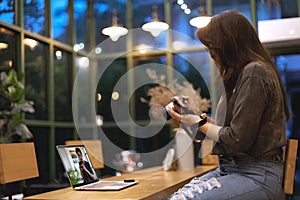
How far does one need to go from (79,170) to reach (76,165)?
0.03 metres

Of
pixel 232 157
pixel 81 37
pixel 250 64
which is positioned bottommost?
pixel 232 157

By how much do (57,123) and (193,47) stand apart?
212 centimetres

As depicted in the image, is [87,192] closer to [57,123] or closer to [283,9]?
[57,123]

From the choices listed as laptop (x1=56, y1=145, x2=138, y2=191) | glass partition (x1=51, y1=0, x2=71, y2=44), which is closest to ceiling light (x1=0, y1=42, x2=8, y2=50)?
glass partition (x1=51, y1=0, x2=71, y2=44)

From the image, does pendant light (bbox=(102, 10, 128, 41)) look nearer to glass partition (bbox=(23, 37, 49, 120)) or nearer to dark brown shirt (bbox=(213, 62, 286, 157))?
dark brown shirt (bbox=(213, 62, 286, 157))

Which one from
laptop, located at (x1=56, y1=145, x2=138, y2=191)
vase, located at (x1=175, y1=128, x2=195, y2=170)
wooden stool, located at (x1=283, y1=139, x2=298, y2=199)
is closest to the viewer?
laptop, located at (x1=56, y1=145, x2=138, y2=191)

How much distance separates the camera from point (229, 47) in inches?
55.5

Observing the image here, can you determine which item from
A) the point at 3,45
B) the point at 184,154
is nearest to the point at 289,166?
the point at 184,154

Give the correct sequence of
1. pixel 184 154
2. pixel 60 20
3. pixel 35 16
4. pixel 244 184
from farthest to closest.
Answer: pixel 60 20
pixel 35 16
pixel 184 154
pixel 244 184

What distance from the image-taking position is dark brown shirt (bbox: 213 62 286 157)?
1.28m

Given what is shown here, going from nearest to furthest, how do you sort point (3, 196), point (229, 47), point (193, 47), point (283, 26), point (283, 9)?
point (229, 47) < point (3, 196) < point (283, 26) < point (283, 9) < point (193, 47)

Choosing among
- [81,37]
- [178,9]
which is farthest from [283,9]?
[81,37]

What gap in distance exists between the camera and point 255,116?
1.27m

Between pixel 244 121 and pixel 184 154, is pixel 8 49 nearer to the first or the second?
pixel 184 154
